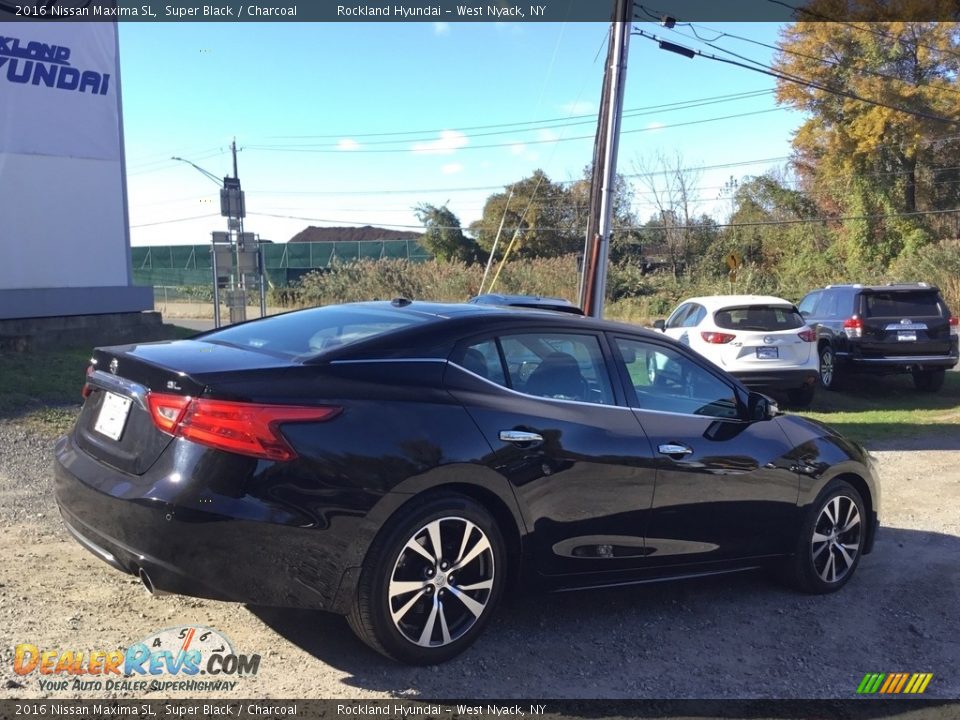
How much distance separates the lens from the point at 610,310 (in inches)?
1430

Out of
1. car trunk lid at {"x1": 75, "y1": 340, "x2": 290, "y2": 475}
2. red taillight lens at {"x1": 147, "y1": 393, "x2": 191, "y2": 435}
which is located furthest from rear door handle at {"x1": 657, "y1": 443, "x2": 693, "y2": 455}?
red taillight lens at {"x1": 147, "y1": 393, "x2": 191, "y2": 435}

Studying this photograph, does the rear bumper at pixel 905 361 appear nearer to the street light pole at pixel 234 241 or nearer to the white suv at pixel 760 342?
the white suv at pixel 760 342

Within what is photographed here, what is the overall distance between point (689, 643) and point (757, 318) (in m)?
9.22

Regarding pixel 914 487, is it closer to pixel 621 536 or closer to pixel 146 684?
pixel 621 536

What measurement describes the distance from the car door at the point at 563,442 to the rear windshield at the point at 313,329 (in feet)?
1.48

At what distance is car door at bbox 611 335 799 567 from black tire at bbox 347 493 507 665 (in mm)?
964

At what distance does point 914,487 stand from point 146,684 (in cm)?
678

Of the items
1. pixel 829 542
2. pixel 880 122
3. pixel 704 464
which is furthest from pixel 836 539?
pixel 880 122

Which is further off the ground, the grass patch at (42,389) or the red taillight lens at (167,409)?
the red taillight lens at (167,409)

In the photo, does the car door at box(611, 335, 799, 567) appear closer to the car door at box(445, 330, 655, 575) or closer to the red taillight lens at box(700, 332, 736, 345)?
the car door at box(445, 330, 655, 575)

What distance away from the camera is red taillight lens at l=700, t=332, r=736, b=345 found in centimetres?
1260

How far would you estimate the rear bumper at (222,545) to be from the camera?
Result: 3414 millimetres

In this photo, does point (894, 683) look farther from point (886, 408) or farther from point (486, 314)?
point (886, 408)

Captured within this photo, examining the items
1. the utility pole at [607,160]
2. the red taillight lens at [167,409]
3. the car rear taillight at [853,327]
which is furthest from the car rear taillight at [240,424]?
the car rear taillight at [853,327]
